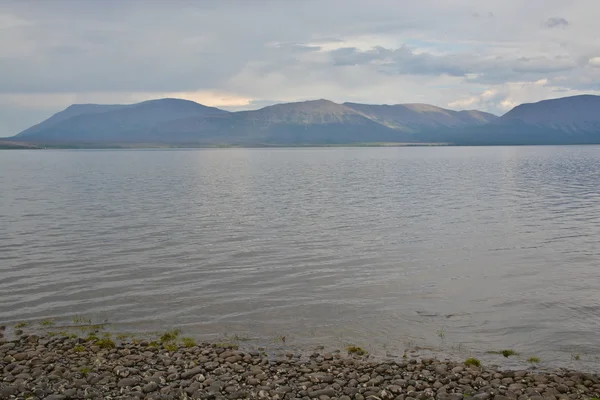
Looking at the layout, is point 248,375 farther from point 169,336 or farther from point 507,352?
point 507,352

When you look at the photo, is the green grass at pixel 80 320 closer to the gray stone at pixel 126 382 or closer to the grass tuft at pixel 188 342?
the grass tuft at pixel 188 342

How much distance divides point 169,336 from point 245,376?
4.86m

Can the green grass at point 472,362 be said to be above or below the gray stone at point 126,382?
below

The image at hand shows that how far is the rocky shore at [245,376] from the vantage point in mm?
12578

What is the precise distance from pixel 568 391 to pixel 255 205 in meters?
39.9

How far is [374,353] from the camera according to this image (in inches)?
648

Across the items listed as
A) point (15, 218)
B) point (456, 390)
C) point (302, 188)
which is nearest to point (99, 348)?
point (456, 390)

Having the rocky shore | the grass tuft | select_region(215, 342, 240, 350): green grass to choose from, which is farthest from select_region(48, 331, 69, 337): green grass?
select_region(215, 342, 240, 350): green grass

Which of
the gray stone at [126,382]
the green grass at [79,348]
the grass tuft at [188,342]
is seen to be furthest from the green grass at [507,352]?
the green grass at [79,348]

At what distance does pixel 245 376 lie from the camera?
13.7 metres

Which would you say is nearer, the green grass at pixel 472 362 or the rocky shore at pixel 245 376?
the rocky shore at pixel 245 376

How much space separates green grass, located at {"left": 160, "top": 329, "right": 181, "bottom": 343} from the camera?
17.4 meters

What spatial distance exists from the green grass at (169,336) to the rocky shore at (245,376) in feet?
3.61

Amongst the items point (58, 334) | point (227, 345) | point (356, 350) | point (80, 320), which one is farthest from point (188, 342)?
point (356, 350)
